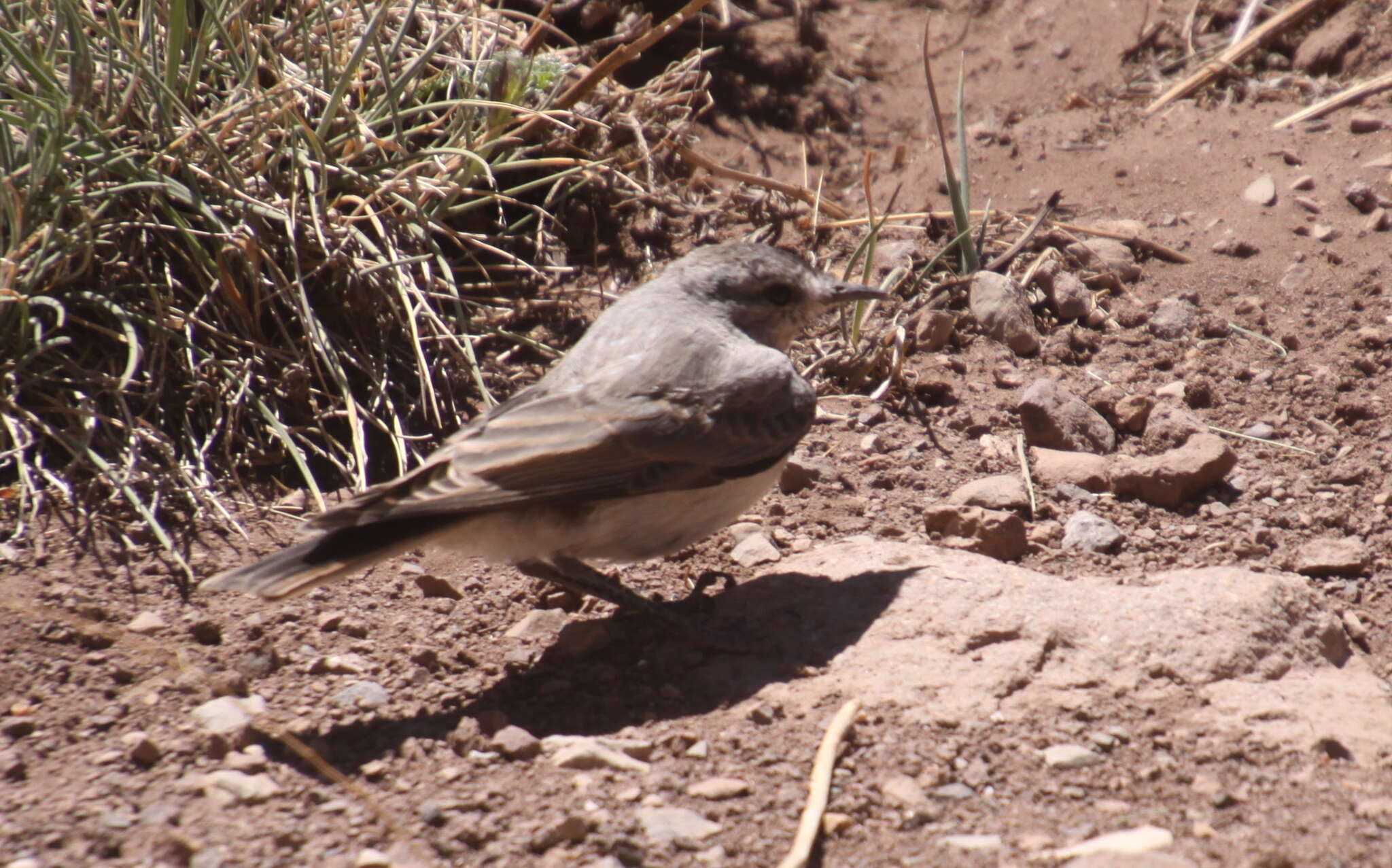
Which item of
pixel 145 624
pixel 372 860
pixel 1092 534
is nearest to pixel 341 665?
pixel 145 624

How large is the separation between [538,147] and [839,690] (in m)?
3.32

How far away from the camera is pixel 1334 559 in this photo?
427 centimetres

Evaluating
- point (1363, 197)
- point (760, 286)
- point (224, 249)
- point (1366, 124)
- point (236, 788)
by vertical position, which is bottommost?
point (236, 788)

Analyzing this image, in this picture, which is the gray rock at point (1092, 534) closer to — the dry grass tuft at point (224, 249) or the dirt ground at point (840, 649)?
the dirt ground at point (840, 649)

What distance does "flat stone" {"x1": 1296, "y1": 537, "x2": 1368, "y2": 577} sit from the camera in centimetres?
425

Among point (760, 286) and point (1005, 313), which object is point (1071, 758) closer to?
point (760, 286)

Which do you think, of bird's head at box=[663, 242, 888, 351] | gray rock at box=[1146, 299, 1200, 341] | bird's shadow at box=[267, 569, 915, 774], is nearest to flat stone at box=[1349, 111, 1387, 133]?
gray rock at box=[1146, 299, 1200, 341]

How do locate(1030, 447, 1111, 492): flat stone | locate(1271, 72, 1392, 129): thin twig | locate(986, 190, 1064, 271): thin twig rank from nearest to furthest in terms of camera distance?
locate(1030, 447, 1111, 492): flat stone → locate(986, 190, 1064, 271): thin twig → locate(1271, 72, 1392, 129): thin twig

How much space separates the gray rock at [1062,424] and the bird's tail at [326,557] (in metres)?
2.54

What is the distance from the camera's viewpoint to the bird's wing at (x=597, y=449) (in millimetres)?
3697

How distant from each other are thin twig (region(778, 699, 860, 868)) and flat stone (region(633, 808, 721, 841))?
0.69ft

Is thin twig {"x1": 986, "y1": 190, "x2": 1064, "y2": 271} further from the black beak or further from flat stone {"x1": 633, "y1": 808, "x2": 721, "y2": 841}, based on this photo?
flat stone {"x1": 633, "y1": 808, "x2": 721, "y2": 841}

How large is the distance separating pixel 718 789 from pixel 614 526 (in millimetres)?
1131

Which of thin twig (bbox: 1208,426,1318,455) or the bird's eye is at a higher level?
the bird's eye
